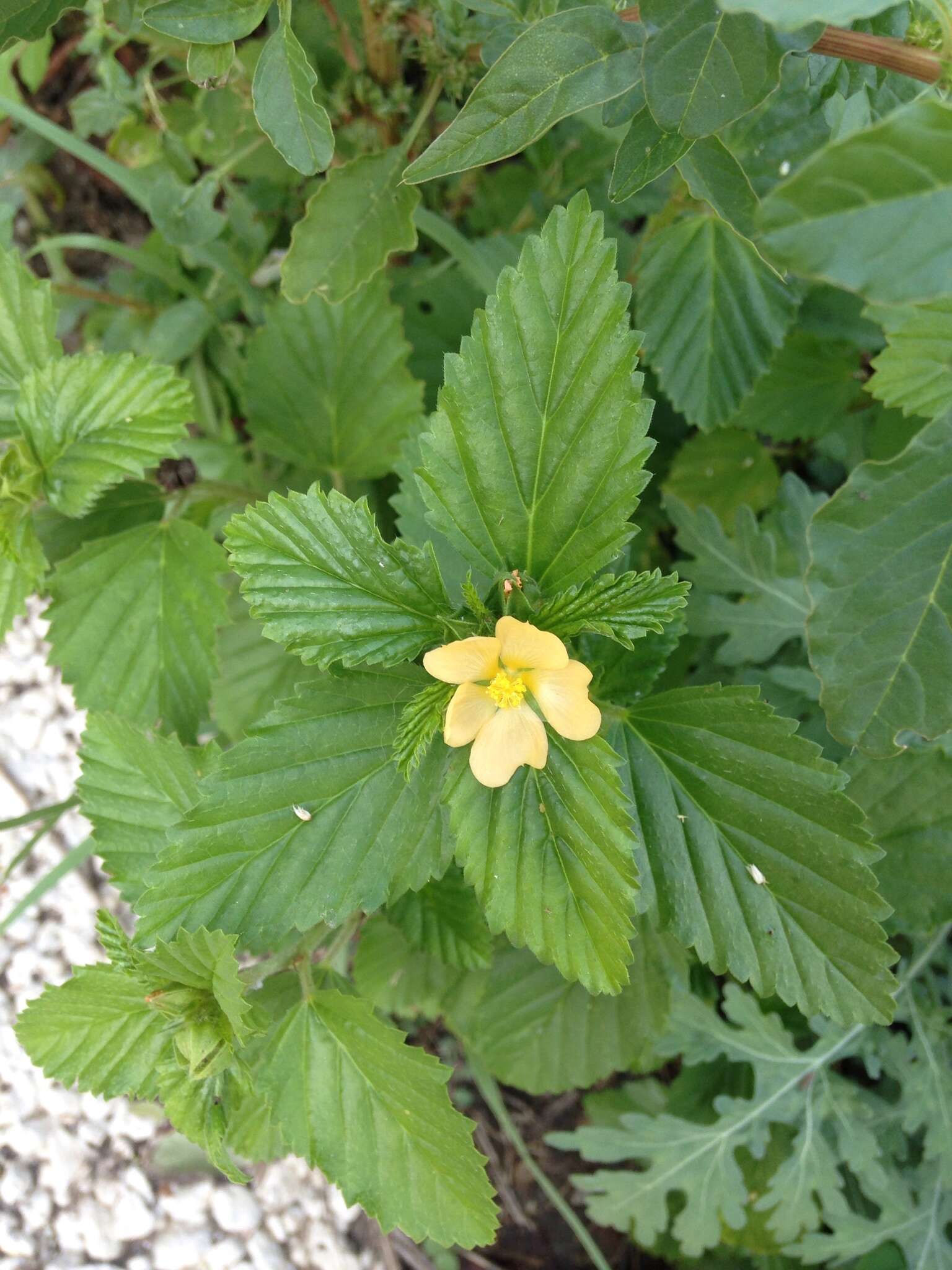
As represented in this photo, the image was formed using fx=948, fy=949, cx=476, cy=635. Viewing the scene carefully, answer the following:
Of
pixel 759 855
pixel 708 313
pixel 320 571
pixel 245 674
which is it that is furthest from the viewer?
pixel 245 674

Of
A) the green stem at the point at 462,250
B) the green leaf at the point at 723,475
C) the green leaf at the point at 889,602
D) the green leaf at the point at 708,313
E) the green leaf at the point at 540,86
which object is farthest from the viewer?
the green leaf at the point at 723,475

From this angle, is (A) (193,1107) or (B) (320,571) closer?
(B) (320,571)

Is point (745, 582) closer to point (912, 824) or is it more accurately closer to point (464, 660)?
point (912, 824)

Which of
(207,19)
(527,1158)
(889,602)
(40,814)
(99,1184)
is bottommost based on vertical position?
(527,1158)

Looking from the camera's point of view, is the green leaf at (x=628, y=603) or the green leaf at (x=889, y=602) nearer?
the green leaf at (x=628, y=603)

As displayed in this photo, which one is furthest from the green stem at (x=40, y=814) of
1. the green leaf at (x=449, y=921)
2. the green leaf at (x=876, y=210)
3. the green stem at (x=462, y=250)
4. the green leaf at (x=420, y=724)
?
the green leaf at (x=876, y=210)

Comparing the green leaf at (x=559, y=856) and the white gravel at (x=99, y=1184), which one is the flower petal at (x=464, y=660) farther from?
the white gravel at (x=99, y=1184)

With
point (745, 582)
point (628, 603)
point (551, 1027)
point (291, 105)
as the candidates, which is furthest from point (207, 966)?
point (745, 582)
